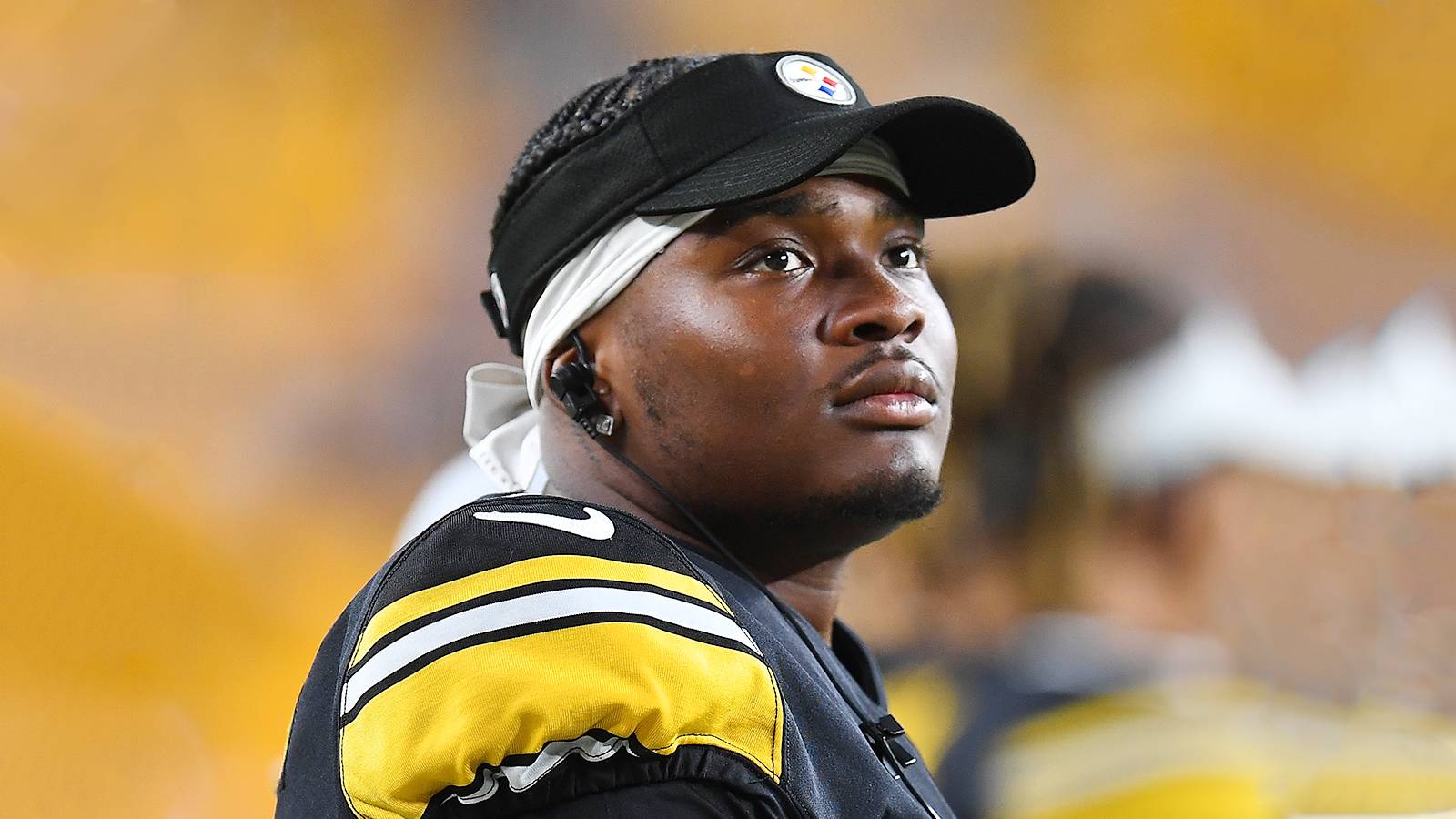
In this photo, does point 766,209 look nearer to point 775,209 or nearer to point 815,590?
point 775,209

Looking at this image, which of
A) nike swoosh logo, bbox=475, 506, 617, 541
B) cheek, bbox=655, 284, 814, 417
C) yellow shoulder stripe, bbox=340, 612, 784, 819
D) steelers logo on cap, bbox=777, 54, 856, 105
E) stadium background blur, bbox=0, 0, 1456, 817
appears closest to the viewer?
yellow shoulder stripe, bbox=340, 612, 784, 819

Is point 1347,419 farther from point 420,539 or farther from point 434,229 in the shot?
point 420,539

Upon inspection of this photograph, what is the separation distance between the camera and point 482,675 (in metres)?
0.68

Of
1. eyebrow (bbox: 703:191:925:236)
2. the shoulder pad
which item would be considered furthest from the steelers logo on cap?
the shoulder pad

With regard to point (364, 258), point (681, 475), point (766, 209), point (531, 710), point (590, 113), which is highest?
point (364, 258)

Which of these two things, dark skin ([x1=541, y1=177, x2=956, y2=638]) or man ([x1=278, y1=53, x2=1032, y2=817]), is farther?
dark skin ([x1=541, y1=177, x2=956, y2=638])

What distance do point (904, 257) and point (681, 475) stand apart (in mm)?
316

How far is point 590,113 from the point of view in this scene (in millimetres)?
1180

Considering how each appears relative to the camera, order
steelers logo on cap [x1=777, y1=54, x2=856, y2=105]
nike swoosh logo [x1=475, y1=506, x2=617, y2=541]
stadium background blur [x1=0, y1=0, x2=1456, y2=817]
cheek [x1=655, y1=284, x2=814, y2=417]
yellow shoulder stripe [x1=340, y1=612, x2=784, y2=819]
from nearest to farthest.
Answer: yellow shoulder stripe [x1=340, y1=612, x2=784, y2=819] < nike swoosh logo [x1=475, y1=506, x2=617, y2=541] < cheek [x1=655, y1=284, x2=814, y2=417] < steelers logo on cap [x1=777, y1=54, x2=856, y2=105] < stadium background blur [x1=0, y1=0, x2=1456, y2=817]

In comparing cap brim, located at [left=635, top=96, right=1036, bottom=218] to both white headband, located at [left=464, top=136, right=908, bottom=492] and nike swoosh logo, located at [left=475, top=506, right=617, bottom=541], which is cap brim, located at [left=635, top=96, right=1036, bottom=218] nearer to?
white headband, located at [left=464, top=136, right=908, bottom=492]

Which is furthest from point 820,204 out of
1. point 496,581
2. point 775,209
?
point 496,581

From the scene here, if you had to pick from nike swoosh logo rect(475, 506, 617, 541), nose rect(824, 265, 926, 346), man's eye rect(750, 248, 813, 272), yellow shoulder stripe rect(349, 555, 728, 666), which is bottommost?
yellow shoulder stripe rect(349, 555, 728, 666)

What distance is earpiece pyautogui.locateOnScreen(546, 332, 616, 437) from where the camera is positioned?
1.10m

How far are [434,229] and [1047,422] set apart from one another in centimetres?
101
